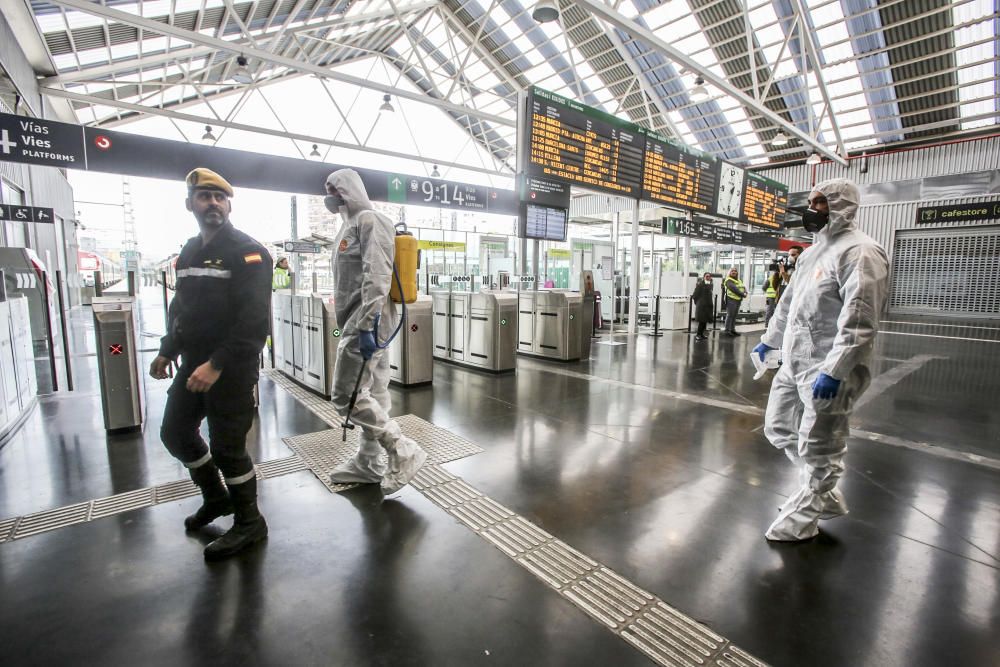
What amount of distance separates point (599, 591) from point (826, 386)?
138cm

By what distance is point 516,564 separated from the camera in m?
2.17

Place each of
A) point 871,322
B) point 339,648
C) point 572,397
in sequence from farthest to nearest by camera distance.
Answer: point 572,397
point 871,322
point 339,648

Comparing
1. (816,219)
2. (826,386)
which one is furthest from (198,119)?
(826,386)

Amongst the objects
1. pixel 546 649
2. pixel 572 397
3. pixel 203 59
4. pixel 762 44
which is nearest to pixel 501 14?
pixel 762 44

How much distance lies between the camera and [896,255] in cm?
1603

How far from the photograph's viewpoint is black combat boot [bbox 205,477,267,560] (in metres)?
2.16

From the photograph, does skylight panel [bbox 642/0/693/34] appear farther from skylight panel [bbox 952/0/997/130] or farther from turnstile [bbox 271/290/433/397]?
turnstile [bbox 271/290/433/397]

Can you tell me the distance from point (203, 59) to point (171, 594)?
1482cm

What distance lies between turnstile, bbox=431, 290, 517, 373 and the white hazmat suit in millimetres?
3587

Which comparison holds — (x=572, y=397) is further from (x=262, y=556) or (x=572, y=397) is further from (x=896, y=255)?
(x=896, y=255)

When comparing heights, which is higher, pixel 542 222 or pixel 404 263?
pixel 542 222

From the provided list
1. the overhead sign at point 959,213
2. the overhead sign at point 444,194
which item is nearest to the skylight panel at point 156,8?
the overhead sign at point 444,194

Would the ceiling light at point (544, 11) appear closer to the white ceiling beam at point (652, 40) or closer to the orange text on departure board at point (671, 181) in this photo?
the white ceiling beam at point (652, 40)

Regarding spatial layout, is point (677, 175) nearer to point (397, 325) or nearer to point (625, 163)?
point (625, 163)
